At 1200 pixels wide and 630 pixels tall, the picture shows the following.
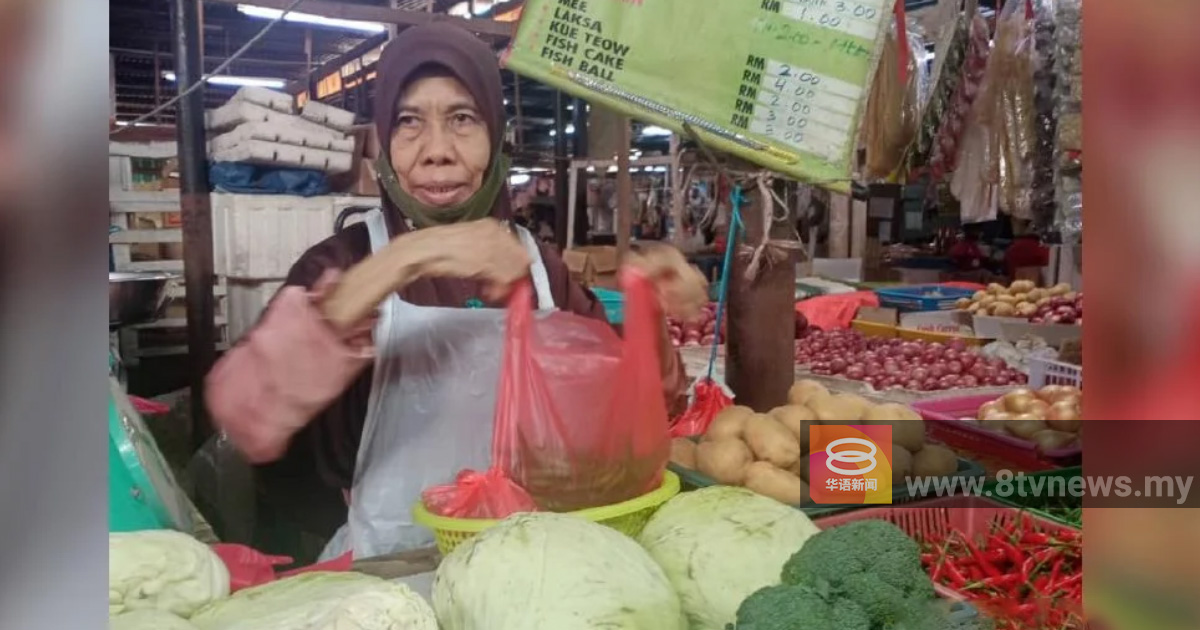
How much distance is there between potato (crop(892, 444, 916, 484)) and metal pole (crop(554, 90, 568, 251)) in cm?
89

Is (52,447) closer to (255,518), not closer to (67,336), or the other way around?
(67,336)

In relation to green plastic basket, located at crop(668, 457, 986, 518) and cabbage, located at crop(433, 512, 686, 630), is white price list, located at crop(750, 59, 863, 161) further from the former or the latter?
cabbage, located at crop(433, 512, 686, 630)

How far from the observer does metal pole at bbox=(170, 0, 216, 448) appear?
1.38 m

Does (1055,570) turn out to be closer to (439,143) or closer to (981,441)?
(981,441)

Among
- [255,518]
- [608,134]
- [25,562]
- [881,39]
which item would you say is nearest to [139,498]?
[255,518]

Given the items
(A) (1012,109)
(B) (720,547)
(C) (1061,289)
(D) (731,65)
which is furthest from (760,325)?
(C) (1061,289)

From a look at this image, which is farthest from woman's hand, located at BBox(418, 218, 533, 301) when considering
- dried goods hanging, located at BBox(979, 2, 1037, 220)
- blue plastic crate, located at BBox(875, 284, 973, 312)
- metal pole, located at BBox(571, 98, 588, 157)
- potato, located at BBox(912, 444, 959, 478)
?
blue plastic crate, located at BBox(875, 284, 973, 312)

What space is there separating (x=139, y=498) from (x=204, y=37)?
0.72 meters

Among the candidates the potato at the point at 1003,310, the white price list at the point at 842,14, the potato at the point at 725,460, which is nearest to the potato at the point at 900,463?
the potato at the point at 725,460

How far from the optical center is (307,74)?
144cm

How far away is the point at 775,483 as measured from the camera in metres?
1.91

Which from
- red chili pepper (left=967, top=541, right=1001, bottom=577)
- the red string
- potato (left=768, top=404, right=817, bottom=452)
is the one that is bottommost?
red chili pepper (left=967, top=541, right=1001, bottom=577)

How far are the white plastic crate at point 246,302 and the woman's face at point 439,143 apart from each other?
286mm

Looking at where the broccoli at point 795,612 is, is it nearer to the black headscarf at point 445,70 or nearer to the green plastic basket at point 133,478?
the black headscarf at point 445,70
